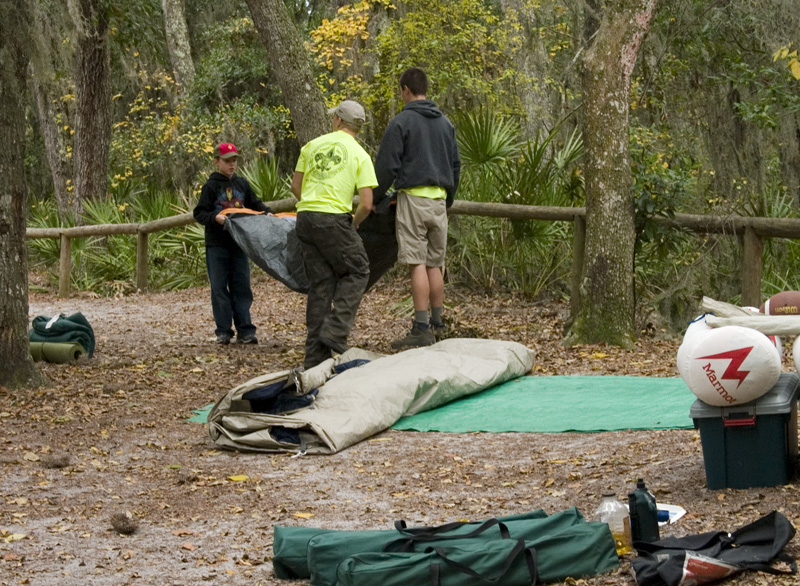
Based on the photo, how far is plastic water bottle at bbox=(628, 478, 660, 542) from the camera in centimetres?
380

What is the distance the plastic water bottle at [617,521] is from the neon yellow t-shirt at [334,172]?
13.6ft

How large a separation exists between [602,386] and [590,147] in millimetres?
2277

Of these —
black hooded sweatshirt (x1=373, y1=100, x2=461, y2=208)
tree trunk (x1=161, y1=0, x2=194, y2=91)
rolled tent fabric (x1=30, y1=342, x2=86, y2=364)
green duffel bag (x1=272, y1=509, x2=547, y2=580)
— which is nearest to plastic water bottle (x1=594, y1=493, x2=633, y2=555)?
green duffel bag (x1=272, y1=509, x2=547, y2=580)

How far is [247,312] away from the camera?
9.47 meters

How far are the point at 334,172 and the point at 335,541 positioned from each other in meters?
4.26

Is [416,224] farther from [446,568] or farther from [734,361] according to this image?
[446,568]

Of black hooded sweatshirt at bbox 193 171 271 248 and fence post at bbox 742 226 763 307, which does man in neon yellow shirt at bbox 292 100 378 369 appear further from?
fence post at bbox 742 226 763 307

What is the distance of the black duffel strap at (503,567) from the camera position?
342 centimetres

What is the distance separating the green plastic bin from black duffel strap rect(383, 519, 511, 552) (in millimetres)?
1057

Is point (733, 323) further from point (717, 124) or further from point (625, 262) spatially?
point (717, 124)

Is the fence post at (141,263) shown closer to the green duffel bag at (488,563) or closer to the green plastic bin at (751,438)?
the green plastic bin at (751,438)

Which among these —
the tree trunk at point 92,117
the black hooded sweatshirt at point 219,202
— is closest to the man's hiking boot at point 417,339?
the black hooded sweatshirt at point 219,202

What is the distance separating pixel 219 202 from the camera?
9.40 meters

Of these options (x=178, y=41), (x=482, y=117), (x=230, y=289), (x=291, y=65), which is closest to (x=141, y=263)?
(x=291, y=65)
